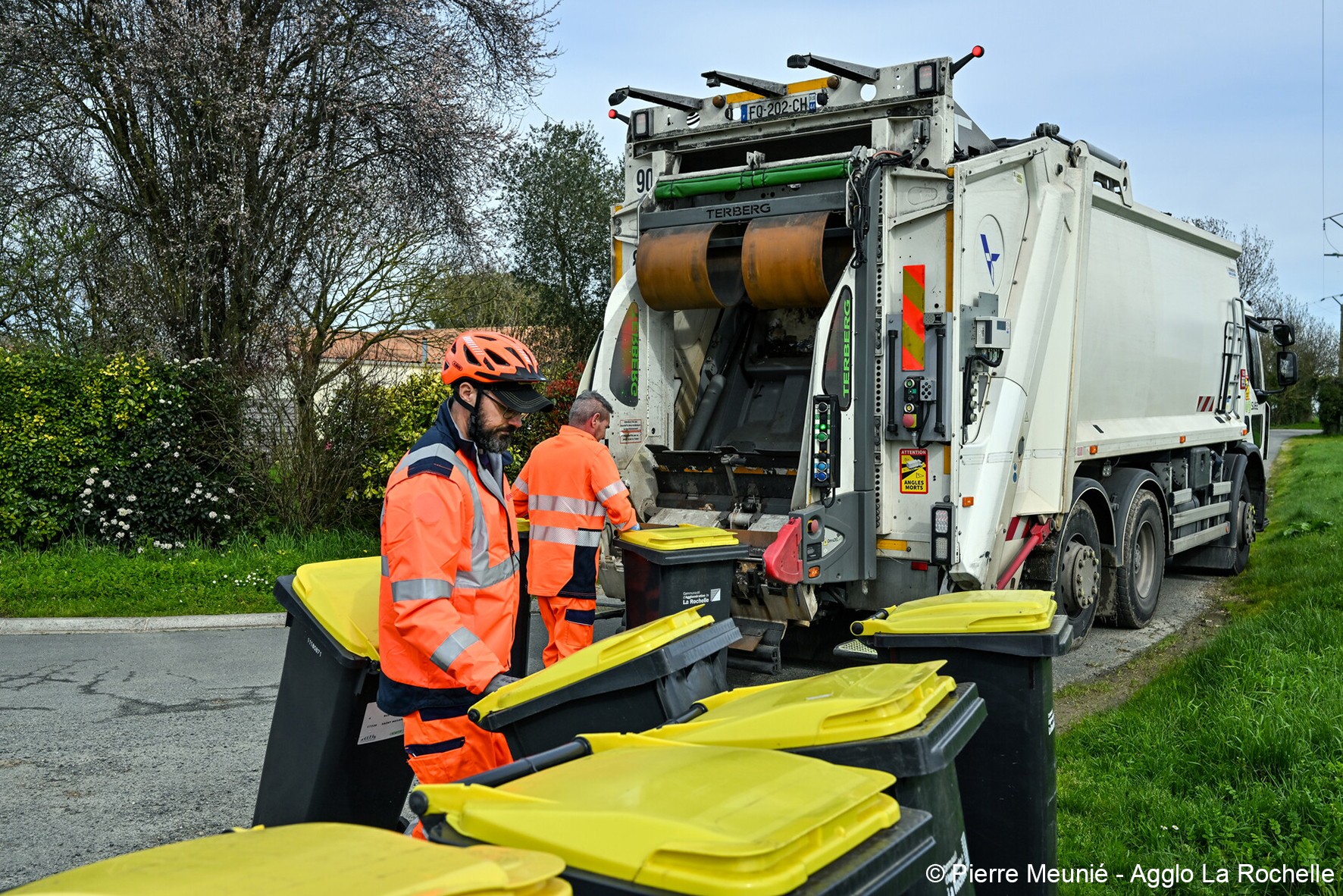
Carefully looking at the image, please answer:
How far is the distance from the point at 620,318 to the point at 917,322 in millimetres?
1792

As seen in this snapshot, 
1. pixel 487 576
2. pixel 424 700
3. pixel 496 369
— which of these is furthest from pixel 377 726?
pixel 496 369

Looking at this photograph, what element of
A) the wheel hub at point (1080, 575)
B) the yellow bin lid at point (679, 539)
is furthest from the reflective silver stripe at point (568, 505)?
the wheel hub at point (1080, 575)

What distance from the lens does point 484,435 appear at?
9.32 ft

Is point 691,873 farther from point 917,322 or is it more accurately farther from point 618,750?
point 917,322

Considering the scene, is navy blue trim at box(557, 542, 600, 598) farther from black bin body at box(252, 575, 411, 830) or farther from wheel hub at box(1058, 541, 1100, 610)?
wheel hub at box(1058, 541, 1100, 610)

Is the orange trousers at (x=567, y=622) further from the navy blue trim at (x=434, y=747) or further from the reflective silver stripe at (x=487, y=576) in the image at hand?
the navy blue trim at (x=434, y=747)

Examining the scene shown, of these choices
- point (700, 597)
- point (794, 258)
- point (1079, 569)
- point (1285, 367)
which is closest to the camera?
point (700, 597)

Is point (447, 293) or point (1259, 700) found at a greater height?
point (447, 293)

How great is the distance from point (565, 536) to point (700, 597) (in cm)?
70

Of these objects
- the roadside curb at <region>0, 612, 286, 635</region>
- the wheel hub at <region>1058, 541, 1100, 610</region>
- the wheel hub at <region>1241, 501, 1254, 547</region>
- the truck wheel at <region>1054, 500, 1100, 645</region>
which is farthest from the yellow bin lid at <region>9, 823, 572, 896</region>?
the wheel hub at <region>1241, 501, 1254, 547</region>

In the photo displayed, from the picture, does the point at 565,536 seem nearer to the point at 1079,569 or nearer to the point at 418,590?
the point at 418,590

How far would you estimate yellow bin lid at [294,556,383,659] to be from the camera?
2.98m

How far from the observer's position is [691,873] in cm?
154

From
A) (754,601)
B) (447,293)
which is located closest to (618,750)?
(754,601)
